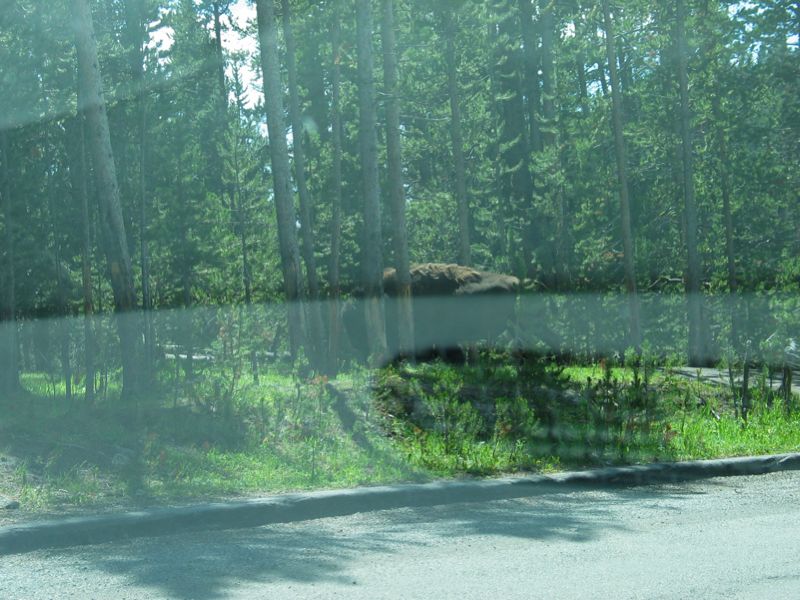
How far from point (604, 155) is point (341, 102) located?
1197cm

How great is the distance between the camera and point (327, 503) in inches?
317

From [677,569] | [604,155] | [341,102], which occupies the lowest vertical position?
[677,569]

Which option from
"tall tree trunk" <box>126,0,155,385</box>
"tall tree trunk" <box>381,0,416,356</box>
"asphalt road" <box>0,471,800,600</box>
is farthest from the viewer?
"tall tree trunk" <box>126,0,155,385</box>

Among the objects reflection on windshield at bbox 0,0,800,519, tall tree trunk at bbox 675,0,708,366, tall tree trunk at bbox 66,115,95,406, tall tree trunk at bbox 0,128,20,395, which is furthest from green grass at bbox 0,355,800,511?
tall tree trunk at bbox 675,0,708,366

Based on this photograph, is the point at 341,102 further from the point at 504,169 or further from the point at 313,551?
the point at 313,551

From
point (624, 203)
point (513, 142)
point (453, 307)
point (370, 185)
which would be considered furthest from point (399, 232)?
point (513, 142)

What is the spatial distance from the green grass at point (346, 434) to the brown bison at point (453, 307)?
148 inches

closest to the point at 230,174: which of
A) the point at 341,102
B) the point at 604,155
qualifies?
the point at 341,102

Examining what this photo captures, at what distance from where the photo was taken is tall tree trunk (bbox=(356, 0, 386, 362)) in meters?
16.2

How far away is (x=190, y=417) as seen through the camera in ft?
37.3

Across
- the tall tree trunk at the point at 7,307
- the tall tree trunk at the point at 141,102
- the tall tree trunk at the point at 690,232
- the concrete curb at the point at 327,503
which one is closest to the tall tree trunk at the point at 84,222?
the tall tree trunk at the point at 7,307

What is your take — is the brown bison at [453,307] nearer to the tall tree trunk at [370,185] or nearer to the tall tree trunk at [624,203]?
the tall tree trunk at [370,185]

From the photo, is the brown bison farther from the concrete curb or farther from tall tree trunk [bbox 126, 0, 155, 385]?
the concrete curb

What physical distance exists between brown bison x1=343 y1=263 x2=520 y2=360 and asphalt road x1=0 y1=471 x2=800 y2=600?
34.0ft
